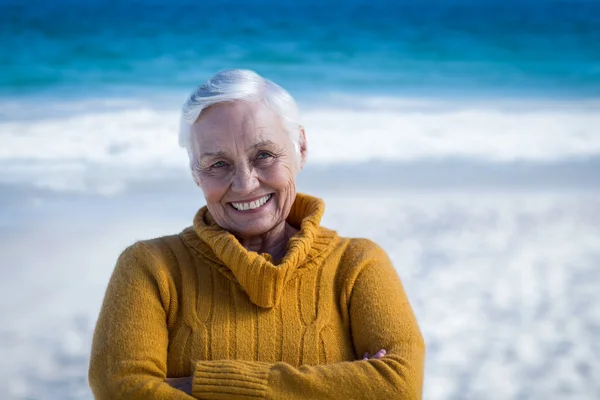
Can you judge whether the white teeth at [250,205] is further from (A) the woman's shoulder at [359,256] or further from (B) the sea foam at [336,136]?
(B) the sea foam at [336,136]

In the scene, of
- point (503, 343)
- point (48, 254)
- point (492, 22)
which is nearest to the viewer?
point (503, 343)

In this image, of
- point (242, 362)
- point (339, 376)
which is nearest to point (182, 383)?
point (242, 362)

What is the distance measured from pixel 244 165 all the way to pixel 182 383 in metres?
0.53

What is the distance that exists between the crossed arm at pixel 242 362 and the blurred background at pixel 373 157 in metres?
1.46

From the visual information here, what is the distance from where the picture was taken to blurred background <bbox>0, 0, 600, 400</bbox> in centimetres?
392

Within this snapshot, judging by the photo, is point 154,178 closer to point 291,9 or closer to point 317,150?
point 317,150

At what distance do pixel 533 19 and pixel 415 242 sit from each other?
6100 millimetres

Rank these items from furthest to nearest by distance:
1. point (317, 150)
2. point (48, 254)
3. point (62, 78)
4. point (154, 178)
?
1. point (62, 78)
2. point (317, 150)
3. point (154, 178)
4. point (48, 254)

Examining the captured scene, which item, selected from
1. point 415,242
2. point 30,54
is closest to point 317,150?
point 415,242

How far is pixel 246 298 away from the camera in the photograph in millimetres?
2133

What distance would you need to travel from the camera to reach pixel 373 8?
33.2ft

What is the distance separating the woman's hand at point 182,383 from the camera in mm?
1992

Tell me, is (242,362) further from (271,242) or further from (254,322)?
(271,242)

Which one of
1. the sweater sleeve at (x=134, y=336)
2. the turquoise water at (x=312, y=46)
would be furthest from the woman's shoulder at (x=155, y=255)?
the turquoise water at (x=312, y=46)
